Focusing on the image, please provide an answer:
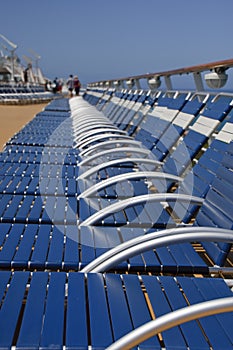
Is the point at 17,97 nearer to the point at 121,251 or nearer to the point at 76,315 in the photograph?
the point at 121,251

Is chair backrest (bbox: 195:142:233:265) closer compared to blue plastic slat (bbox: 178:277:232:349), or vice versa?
blue plastic slat (bbox: 178:277:232:349)

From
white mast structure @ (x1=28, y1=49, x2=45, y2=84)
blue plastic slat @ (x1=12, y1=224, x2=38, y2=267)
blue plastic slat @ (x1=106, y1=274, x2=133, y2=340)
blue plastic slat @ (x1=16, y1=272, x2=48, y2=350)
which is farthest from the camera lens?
white mast structure @ (x1=28, y1=49, x2=45, y2=84)

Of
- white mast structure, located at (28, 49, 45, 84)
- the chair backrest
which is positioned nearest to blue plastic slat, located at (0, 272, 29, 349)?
the chair backrest

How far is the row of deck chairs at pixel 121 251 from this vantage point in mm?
1389

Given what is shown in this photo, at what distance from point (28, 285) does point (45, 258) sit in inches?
10.3

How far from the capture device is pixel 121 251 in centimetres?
182

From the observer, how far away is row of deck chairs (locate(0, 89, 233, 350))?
1.39m

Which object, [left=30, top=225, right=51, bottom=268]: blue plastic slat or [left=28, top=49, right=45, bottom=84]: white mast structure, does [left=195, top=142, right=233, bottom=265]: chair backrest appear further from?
[left=28, top=49, right=45, bottom=84]: white mast structure

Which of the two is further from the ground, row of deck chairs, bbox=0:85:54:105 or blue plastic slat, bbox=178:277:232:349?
blue plastic slat, bbox=178:277:232:349

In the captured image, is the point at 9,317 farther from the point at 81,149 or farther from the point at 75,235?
the point at 81,149

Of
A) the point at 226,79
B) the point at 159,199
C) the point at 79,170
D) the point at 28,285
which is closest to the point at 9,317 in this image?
the point at 28,285

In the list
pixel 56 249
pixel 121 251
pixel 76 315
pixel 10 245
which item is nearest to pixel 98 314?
pixel 76 315

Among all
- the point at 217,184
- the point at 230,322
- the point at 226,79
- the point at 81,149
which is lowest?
the point at 81,149

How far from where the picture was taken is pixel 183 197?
235 cm
